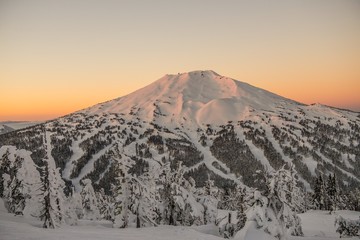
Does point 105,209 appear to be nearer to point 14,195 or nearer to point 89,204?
point 89,204

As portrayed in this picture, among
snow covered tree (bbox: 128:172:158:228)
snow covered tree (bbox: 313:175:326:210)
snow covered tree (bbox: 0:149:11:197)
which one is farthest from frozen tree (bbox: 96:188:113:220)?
snow covered tree (bbox: 313:175:326:210)

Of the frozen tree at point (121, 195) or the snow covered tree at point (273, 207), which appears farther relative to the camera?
the frozen tree at point (121, 195)

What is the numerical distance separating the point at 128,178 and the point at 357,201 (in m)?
91.8


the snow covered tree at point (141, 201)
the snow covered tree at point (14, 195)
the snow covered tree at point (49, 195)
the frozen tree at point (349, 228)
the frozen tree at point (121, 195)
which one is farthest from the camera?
the snow covered tree at point (14, 195)

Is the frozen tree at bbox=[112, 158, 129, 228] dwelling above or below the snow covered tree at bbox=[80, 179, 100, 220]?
above

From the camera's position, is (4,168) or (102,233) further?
(4,168)

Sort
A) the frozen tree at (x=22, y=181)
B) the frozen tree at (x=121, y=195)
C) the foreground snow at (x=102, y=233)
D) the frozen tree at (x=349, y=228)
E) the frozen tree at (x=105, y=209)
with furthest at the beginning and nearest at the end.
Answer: the frozen tree at (x=105, y=209) < the frozen tree at (x=22, y=181) < the frozen tree at (x=349, y=228) < the frozen tree at (x=121, y=195) < the foreground snow at (x=102, y=233)

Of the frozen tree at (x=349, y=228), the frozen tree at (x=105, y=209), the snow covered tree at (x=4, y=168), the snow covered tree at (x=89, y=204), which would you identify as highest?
the snow covered tree at (x=4, y=168)

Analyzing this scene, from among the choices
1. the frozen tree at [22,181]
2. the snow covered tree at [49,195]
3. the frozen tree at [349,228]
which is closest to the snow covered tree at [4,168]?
the frozen tree at [22,181]

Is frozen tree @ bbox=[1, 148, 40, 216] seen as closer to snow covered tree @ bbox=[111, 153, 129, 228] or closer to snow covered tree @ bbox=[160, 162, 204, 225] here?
snow covered tree @ bbox=[111, 153, 129, 228]

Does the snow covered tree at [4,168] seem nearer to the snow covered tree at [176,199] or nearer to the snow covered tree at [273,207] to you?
the snow covered tree at [176,199]

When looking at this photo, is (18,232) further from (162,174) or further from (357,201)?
(357,201)

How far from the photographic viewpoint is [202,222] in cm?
6531

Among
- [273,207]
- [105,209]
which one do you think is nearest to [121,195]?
[273,207]
